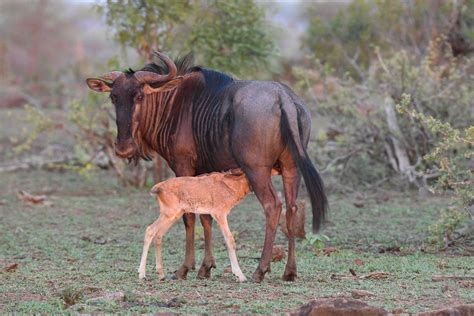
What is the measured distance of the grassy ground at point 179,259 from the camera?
22.9 ft

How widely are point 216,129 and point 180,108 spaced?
0.52m

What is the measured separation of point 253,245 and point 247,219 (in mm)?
1898

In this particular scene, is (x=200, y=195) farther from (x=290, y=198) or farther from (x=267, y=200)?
(x=290, y=198)

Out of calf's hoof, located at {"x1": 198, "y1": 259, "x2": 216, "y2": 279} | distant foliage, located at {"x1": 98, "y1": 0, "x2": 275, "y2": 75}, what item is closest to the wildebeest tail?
calf's hoof, located at {"x1": 198, "y1": 259, "x2": 216, "y2": 279}

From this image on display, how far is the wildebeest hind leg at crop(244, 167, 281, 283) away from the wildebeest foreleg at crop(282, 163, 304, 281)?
0.48ft

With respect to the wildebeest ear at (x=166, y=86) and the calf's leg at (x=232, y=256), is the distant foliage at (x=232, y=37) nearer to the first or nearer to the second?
the wildebeest ear at (x=166, y=86)

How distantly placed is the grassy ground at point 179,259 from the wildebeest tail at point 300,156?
62cm

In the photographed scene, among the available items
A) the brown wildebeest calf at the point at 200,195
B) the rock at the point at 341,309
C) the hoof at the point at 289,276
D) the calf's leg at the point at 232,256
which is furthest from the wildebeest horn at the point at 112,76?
the rock at the point at 341,309

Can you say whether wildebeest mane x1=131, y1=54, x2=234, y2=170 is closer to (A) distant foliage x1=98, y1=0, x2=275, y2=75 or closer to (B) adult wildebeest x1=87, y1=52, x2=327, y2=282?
(B) adult wildebeest x1=87, y1=52, x2=327, y2=282

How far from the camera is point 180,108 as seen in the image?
875cm

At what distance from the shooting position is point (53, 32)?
155ft

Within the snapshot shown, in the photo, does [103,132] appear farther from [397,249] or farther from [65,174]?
[397,249]

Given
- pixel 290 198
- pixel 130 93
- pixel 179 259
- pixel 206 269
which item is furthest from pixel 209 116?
pixel 179 259

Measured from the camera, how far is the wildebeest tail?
7.92 meters
